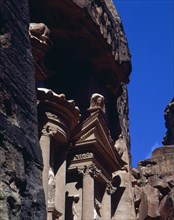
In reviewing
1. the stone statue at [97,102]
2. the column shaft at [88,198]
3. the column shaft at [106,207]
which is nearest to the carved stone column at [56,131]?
the column shaft at [88,198]

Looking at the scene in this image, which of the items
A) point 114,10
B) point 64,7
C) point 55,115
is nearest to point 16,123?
point 55,115

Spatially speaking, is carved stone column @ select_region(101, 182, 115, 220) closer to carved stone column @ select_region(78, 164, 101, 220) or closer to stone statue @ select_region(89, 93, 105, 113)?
carved stone column @ select_region(78, 164, 101, 220)

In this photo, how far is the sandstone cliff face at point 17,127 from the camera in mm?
3619

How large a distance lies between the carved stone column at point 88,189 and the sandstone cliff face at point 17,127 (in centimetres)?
844

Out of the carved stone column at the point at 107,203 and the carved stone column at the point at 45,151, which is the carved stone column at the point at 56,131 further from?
the carved stone column at the point at 107,203

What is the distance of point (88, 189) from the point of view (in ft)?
42.2

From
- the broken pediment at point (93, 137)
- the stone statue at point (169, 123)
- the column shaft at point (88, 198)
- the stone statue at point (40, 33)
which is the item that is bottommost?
the column shaft at point (88, 198)

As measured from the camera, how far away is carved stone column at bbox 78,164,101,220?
41.0ft

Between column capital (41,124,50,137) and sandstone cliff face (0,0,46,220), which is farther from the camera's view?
column capital (41,124,50,137)

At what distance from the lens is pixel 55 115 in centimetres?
1212

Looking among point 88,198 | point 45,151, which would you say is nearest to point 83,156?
point 88,198

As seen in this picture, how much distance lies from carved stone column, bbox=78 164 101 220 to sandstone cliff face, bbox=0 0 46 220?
8436 millimetres

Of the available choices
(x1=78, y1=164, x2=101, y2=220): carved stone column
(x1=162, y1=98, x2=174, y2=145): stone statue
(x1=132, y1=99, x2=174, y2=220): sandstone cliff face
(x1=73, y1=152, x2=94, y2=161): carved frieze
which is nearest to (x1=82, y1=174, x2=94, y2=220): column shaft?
(x1=78, y1=164, x2=101, y2=220): carved stone column

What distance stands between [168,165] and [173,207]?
410 centimetres
